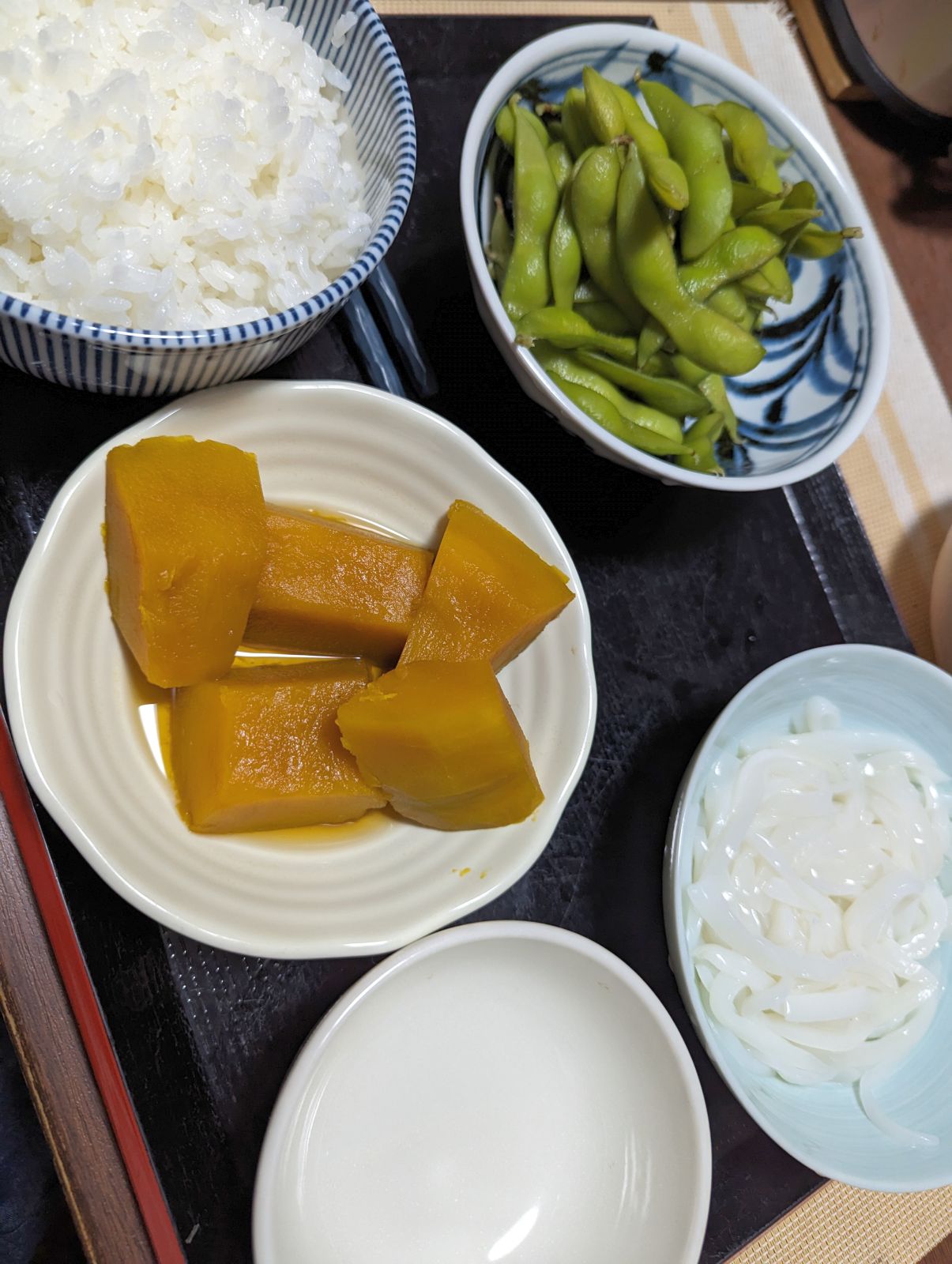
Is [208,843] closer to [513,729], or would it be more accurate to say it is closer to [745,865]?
[513,729]

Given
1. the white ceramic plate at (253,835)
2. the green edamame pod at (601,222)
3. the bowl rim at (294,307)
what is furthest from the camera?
the green edamame pod at (601,222)

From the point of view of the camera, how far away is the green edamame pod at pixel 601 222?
1287mm

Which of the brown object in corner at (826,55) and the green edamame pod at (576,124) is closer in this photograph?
the green edamame pod at (576,124)

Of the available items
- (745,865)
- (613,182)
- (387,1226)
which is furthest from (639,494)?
(387,1226)

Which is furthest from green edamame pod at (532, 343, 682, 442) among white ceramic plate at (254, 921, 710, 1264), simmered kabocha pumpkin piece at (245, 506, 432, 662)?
white ceramic plate at (254, 921, 710, 1264)

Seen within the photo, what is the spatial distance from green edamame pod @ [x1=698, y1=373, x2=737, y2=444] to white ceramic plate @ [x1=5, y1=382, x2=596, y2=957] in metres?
0.33

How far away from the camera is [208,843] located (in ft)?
3.79

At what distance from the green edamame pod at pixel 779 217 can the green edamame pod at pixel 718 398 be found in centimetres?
22

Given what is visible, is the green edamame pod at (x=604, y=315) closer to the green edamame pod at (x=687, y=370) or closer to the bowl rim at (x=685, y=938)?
the green edamame pod at (x=687, y=370)

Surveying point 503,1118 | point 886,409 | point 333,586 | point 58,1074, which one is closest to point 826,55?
point 886,409

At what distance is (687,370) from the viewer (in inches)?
54.5

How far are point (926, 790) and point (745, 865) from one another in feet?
1.14

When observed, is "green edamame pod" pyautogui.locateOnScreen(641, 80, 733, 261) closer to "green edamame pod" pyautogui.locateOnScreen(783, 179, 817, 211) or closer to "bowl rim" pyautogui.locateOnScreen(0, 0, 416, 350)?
"green edamame pod" pyautogui.locateOnScreen(783, 179, 817, 211)

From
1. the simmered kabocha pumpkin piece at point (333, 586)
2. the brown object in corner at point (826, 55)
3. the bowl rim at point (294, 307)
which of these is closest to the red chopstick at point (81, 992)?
the simmered kabocha pumpkin piece at point (333, 586)
